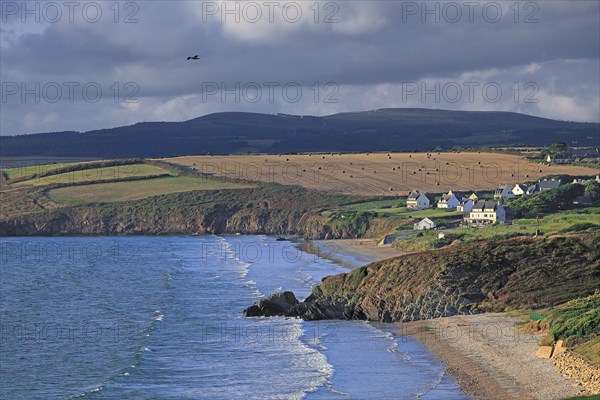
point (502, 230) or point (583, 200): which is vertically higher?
point (583, 200)

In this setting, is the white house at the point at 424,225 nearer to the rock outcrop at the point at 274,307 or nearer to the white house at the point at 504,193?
the white house at the point at 504,193

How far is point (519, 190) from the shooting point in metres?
138

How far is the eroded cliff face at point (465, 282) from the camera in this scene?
5784 centimetres

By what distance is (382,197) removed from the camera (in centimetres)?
14875

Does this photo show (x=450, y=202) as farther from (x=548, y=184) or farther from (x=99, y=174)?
(x=99, y=174)

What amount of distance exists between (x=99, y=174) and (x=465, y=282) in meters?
131

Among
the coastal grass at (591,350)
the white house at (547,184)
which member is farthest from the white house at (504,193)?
the coastal grass at (591,350)

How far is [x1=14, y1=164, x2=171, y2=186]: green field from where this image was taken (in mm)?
Result: 177750

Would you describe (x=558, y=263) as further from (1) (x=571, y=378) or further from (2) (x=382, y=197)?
(2) (x=382, y=197)

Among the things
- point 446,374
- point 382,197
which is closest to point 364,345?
point 446,374

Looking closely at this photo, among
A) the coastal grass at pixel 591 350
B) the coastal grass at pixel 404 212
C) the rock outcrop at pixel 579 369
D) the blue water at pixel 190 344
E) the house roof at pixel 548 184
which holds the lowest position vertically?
the blue water at pixel 190 344

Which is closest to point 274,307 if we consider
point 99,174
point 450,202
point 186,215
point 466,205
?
point 466,205

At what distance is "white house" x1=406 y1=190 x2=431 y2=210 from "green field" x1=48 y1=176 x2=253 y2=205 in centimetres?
3467

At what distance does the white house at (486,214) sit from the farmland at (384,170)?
3131 centimetres
